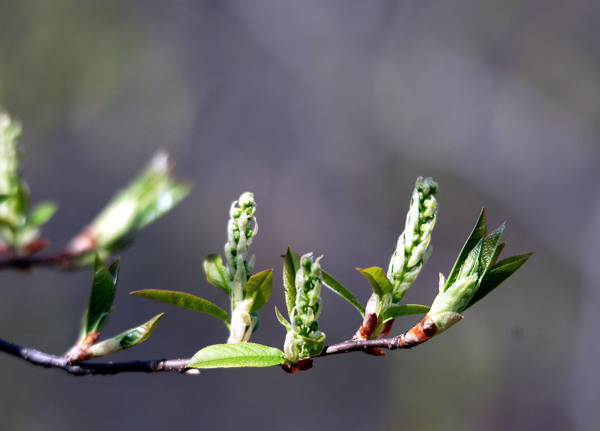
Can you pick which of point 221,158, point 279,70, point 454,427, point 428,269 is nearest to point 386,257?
point 428,269

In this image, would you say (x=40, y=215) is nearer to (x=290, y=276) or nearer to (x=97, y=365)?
(x=97, y=365)

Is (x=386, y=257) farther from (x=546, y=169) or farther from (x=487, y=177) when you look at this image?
(x=546, y=169)

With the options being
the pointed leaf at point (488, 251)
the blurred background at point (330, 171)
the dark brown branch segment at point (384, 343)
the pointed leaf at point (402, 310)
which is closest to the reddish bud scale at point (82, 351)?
the dark brown branch segment at point (384, 343)

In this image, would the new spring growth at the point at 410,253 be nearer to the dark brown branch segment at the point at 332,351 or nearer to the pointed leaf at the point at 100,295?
the dark brown branch segment at the point at 332,351

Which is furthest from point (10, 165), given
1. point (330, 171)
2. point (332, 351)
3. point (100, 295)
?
point (330, 171)

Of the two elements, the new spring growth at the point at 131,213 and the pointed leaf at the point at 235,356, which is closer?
the pointed leaf at the point at 235,356
